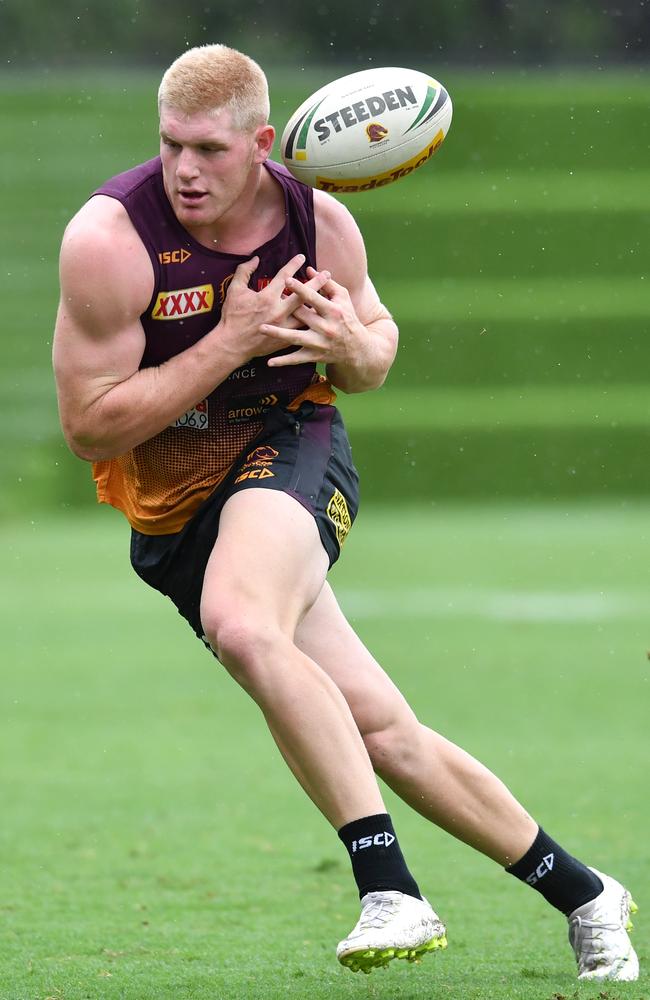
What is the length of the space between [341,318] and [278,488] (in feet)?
1.27

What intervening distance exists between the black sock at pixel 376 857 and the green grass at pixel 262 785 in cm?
34

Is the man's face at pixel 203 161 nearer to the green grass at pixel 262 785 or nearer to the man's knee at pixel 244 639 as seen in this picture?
the man's knee at pixel 244 639

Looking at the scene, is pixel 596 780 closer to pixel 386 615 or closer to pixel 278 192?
pixel 278 192

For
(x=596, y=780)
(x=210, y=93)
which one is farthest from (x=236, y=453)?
(x=596, y=780)

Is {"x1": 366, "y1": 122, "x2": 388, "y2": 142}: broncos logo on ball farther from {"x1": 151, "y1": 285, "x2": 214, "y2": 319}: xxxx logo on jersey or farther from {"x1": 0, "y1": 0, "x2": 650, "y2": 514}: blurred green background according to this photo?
{"x1": 0, "y1": 0, "x2": 650, "y2": 514}: blurred green background

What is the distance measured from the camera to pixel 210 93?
11.2ft

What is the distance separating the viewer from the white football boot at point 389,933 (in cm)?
315

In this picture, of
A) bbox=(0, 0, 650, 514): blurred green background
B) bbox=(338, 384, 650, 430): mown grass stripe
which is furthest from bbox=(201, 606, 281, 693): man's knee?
bbox=(338, 384, 650, 430): mown grass stripe

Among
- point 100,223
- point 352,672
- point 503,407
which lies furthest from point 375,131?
point 503,407

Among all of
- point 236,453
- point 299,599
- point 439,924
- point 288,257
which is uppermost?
point 288,257

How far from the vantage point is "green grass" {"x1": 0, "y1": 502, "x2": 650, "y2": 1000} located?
3.91 metres

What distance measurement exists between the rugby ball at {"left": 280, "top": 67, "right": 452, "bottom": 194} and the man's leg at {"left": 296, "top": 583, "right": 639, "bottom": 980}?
96 cm

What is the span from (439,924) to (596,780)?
3476mm

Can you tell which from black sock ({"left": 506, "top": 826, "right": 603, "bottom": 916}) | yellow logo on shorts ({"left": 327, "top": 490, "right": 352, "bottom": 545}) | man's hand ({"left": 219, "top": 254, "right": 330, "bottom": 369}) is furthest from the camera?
black sock ({"left": 506, "top": 826, "right": 603, "bottom": 916})
